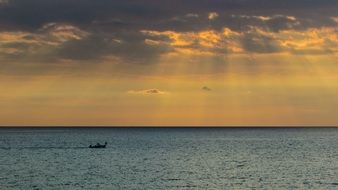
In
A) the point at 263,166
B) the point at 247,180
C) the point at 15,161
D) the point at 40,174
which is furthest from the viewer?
the point at 15,161

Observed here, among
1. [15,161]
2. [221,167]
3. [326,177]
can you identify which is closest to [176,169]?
[221,167]

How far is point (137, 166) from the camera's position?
9594 centimetres

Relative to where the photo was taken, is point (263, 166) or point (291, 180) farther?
point (263, 166)

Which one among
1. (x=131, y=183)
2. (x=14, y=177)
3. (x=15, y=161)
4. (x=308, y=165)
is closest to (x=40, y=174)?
(x=14, y=177)

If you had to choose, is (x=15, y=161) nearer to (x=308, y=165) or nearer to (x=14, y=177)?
(x=14, y=177)

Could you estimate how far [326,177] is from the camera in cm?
7800

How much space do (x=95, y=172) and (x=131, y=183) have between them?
14665 millimetres

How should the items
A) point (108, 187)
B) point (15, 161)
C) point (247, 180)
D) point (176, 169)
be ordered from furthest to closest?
1. point (15, 161)
2. point (176, 169)
3. point (247, 180)
4. point (108, 187)

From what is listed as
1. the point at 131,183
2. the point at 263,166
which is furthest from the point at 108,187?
the point at 263,166

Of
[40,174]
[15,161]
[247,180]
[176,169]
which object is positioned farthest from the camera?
[15,161]

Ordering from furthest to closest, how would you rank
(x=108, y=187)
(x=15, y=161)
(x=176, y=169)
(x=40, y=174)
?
1. (x=15, y=161)
2. (x=176, y=169)
3. (x=40, y=174)
4. (x=108, y=187)

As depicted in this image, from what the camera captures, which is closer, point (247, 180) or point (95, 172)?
point (247, 180)

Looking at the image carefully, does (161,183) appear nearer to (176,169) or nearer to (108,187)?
(108,187)

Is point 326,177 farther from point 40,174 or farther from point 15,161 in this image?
Result: point 15,161
